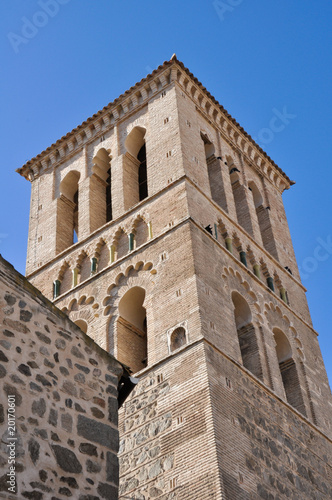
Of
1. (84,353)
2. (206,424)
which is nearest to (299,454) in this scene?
(206,424)

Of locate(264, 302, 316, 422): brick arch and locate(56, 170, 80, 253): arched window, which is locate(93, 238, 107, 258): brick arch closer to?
locate(56, 170, 80, 253): arched window

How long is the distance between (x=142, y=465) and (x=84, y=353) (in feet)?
18.3

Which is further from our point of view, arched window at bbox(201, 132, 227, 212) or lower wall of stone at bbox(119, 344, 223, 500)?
arched window at bbox(201, 132, 227, 212)

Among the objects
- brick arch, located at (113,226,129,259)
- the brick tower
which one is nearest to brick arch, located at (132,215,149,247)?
the brick tower

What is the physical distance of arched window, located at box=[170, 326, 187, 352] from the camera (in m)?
13.6

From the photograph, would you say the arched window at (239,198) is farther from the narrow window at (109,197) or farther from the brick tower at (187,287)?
the narrow window at (109,197)

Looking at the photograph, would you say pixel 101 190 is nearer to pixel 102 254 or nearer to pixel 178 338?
pixel 102 254

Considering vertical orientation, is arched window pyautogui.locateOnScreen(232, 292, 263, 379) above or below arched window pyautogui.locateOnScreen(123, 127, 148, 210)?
below

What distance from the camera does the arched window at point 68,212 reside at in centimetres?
1916

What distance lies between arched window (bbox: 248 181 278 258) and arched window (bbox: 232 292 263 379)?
3.53 m

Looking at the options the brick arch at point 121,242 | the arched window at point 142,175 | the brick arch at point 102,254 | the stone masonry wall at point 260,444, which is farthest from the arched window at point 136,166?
the stone masonry wall at point 260,444

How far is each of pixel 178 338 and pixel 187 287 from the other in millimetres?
1052

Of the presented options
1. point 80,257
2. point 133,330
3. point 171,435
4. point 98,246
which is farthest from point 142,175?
point 171,435

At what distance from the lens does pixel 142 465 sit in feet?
40.4
